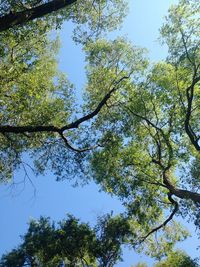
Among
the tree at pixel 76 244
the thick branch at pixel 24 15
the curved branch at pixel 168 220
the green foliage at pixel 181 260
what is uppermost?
the tree at pixel 76 244

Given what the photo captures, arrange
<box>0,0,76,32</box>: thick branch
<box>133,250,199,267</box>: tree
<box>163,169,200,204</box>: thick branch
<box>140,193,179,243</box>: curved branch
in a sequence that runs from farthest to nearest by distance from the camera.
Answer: <box>133,250,199,267</box>: tree → <box>140,193,179,243</box>: curved branch → <box>163,169,200,204</box>: thick branch → <box>0,0,76,32</box>: thick branch

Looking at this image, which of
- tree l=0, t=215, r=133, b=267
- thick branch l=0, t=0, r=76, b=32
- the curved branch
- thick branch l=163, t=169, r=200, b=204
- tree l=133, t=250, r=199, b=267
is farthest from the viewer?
tree l=0, t=215, r=133, b=267

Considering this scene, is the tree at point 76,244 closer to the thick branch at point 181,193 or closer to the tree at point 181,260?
the tree at point 181,260

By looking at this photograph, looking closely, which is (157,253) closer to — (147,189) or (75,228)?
(147,189)

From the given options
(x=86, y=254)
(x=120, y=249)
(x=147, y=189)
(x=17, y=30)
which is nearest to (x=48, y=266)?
(x=86, y=254)

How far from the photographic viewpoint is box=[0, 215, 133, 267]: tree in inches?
1134

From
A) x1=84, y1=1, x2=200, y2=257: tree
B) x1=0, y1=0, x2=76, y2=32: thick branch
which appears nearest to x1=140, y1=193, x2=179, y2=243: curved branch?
x1=84, y1=1, x2=200, y2=257: tree

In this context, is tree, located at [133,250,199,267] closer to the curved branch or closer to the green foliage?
the green foliage

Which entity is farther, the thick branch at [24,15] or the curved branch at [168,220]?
the curved branch at [168,220]

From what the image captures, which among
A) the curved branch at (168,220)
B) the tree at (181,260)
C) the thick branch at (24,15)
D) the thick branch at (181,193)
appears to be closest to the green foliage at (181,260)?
the tree at (181,260)

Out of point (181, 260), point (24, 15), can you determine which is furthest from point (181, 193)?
point (24, 15)

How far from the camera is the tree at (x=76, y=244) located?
28797 mm

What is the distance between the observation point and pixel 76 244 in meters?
29.1

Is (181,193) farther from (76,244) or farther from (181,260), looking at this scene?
(76,244)
